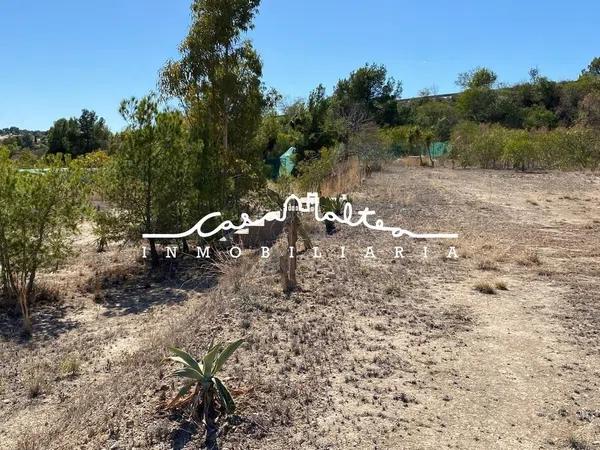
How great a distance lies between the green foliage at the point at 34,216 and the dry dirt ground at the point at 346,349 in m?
0.58

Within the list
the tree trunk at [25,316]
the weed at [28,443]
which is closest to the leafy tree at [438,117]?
the tree trunk at [25,316]

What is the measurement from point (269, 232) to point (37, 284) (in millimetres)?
3820

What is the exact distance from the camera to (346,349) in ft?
14.2

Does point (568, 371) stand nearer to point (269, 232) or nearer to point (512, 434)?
point (512, 434)

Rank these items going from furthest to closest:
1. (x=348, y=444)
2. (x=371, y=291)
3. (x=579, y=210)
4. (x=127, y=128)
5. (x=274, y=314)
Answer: (x=579, y=210), (x=127, y=128), (x=371, y=291), (x=274, y=314), (x=348, y=444)

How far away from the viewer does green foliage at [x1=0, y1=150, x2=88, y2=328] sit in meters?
7.19

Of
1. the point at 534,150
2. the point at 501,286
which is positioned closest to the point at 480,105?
the point at 534,150

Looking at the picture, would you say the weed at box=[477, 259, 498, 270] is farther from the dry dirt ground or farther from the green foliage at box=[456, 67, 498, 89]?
the green foliage at box=[456, 67, 498, 89]

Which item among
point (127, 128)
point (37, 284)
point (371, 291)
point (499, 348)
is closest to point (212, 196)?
point (127, 128)

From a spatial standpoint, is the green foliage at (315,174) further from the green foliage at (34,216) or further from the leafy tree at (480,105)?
the leafy tree at (480,105)

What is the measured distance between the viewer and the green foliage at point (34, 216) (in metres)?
7.19

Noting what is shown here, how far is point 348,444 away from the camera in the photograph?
9.87 ft

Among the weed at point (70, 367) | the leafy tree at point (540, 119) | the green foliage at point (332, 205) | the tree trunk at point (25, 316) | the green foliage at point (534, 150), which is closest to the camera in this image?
the weed at point (70, 367)

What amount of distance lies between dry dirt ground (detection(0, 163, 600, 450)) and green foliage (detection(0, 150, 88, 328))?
1.90 feet
